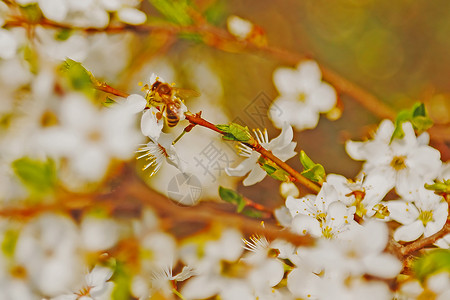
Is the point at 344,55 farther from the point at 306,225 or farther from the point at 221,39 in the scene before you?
the point at 306,225

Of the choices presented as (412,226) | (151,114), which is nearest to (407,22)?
(412,226)

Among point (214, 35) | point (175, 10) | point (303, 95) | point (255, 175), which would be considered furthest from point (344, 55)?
point (255, 175)

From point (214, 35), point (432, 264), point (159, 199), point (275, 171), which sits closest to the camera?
point (432, 264)

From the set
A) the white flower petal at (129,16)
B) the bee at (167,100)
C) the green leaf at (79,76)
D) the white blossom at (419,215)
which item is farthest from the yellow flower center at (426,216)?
the white flower petal at (129,16)

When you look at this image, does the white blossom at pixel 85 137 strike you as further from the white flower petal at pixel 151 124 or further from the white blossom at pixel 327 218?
the white blossom at pixel 327 218

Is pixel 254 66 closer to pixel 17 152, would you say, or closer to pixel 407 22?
pixel 407 22

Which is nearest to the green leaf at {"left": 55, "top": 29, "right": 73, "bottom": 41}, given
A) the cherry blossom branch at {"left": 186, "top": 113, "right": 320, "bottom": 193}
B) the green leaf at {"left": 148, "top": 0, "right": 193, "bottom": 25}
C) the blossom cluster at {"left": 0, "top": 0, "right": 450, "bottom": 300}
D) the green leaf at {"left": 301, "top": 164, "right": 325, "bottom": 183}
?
the blossom cluster at {"left": 0, "top": 0, "right": 450, "bottom": 300}
